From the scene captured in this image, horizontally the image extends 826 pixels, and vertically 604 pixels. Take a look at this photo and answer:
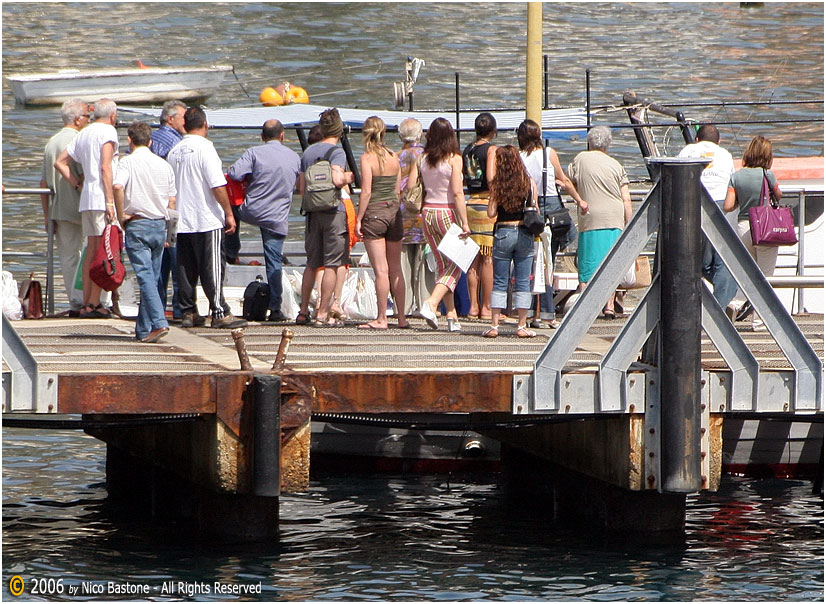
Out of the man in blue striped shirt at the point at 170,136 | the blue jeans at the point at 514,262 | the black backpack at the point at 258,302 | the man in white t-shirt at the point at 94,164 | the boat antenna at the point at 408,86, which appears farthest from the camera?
the boat antenna at the point at 408,86

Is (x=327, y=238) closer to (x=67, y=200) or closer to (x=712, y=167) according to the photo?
(x=67, y=200)

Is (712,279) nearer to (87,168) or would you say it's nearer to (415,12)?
(87,168)

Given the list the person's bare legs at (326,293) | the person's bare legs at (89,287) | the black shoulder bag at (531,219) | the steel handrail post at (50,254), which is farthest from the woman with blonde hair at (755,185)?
the steel handrail post at (50,254)

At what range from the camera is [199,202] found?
10836mm

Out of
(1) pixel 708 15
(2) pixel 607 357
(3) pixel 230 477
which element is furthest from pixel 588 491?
(1) pixel 708 15

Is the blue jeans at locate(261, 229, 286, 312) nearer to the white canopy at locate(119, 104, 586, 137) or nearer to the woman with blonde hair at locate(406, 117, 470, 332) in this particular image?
the woman with blonde hair at locate(406, 117, 470, 332)

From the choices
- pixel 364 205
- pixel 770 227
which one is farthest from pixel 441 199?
pixel 770 227

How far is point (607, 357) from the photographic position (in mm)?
8914

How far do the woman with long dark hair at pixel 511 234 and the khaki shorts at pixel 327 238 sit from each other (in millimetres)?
1218

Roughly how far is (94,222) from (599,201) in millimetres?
3850

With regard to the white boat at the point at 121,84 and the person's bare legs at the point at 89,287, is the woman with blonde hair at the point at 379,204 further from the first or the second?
the white boat at the point at 121,84

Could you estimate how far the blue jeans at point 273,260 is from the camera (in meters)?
11.8

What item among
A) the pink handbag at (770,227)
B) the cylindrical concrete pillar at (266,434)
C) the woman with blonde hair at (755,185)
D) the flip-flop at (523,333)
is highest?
the woman with blonde hair at (755,185)

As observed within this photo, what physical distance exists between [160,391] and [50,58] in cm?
3902
